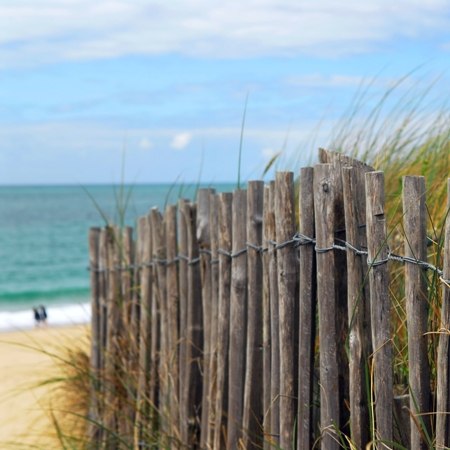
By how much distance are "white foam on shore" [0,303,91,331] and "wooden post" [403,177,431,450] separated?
12.8 meters

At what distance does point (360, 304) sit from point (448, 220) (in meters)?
0.52

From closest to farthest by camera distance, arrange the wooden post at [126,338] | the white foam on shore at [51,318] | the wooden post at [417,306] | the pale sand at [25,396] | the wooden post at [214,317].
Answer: the wooden post at [417,306]
the wooden post at [214,317]
the wooden post at [126,338]
the pale sand at [25,396]
the white foam on shore at [51,318]

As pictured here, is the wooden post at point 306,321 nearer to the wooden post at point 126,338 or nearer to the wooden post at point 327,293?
the wooden post at point 327,293

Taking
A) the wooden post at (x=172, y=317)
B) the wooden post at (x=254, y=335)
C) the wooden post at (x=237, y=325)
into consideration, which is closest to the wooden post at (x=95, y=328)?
the wooden post at (x=172, y=317)

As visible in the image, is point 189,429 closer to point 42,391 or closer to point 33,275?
point 42,391

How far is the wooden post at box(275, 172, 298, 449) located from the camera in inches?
131

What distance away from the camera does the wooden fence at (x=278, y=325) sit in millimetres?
2756

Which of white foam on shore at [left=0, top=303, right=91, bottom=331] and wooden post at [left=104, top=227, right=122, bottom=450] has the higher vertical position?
white foam on shore at [left=0, top=303, right=91, bottom=331]

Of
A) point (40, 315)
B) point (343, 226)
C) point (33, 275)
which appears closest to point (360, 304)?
point (343, 226)

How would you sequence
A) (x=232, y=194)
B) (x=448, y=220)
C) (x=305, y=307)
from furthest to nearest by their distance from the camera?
(x=232, y=194) → (x=305, y=307) → (x=448, y=220)

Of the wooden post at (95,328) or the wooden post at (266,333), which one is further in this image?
the wooden post at (95,328)

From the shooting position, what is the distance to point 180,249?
456 cm

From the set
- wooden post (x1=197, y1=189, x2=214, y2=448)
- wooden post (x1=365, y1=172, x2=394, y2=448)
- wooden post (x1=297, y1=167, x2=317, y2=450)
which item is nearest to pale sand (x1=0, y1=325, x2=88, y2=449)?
wooden post (x1=197, y1=189, x2=214, y2=448)

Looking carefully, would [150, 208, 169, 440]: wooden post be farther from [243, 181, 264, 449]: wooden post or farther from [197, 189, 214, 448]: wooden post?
[243, 181, 264, 449]: wooden post
